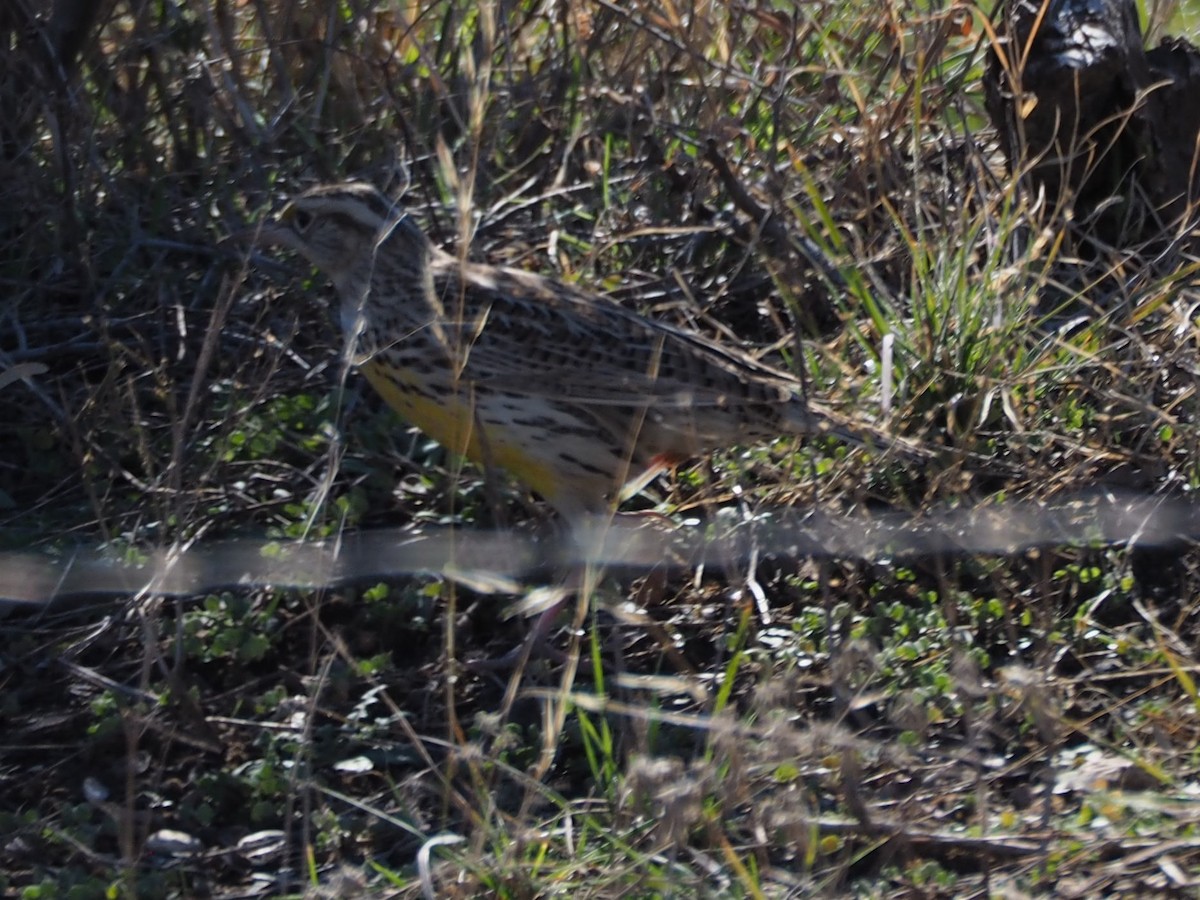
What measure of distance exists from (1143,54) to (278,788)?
3502 mm

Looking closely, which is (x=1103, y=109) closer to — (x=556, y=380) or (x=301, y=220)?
(x=556, y=380)

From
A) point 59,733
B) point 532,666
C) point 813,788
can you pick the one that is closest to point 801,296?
point 532,666

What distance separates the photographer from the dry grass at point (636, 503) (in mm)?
3412

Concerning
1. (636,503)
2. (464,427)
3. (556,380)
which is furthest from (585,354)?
(636,503)

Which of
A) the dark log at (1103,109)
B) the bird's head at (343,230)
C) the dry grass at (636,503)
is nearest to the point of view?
the dry grass at (636,503)

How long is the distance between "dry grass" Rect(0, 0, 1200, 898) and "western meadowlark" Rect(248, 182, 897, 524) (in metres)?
0.21

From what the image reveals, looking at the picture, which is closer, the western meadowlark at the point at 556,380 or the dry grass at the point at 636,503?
the dry grass at the point at 636,503

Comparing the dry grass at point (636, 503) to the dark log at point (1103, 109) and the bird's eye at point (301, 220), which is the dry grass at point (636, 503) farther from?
the bird's eye at point (301, 220)

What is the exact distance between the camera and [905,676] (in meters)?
4.07

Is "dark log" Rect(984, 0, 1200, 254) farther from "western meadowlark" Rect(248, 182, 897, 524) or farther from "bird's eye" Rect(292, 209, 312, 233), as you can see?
"bird's eye" Rect(292, 209, 312, 233)

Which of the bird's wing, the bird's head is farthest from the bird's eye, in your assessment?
the bird's wing

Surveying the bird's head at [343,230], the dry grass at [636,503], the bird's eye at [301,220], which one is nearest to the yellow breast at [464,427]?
the dry grass at [636,503]

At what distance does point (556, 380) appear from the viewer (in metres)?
4.46

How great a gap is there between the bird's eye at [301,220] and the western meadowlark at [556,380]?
64 mm
